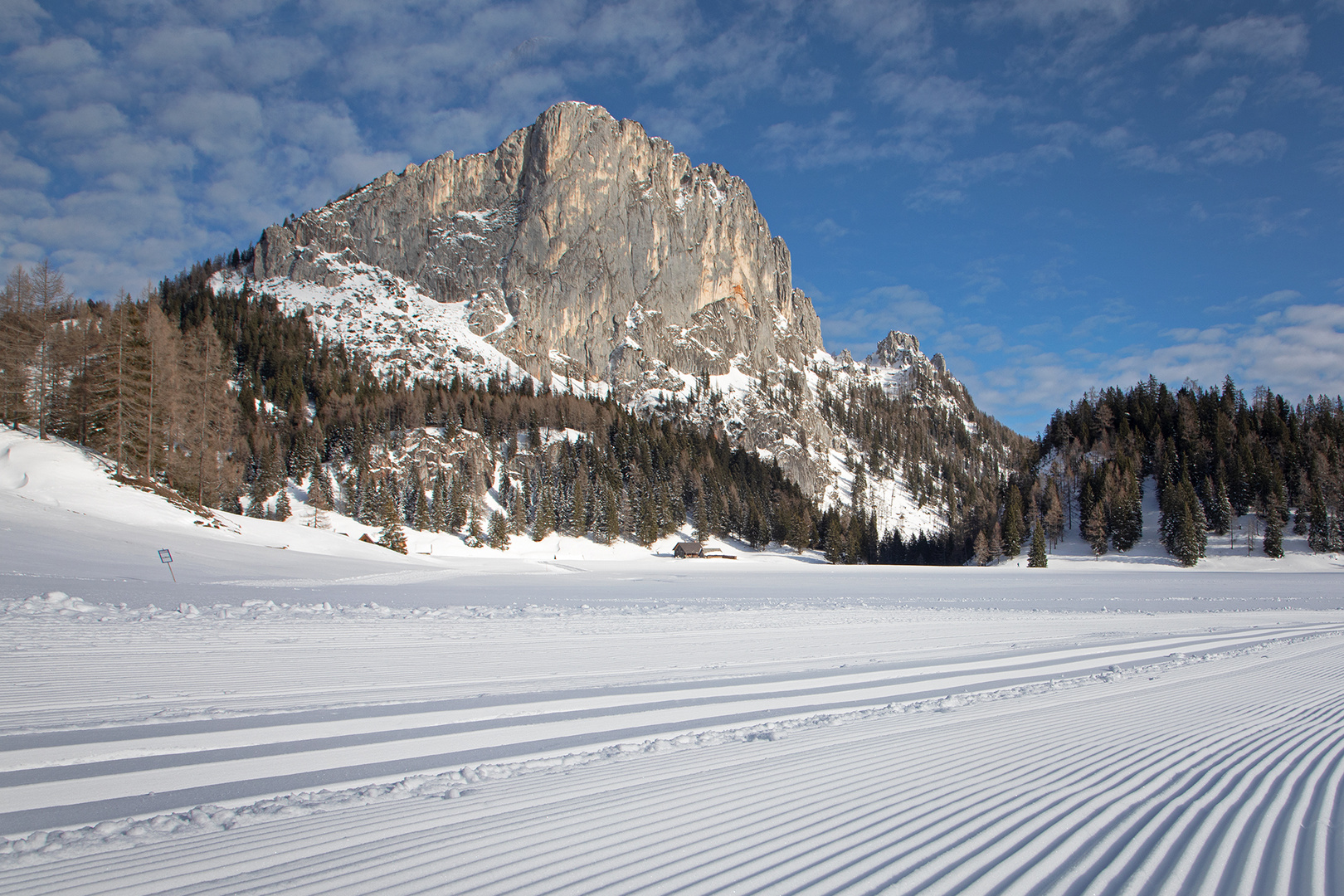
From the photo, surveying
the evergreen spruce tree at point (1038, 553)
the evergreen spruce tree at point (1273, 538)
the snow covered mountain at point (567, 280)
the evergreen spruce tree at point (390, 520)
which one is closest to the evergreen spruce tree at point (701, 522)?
the evergreen spruce tree at point (390, 520)

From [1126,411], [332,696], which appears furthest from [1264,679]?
[1126,411]

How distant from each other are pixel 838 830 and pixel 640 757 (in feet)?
6.68

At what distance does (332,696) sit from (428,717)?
1.58 meters

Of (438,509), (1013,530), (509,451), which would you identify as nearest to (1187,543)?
(1013,530)

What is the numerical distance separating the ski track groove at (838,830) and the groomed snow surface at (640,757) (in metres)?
0.03

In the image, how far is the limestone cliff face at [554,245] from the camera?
153875 mm

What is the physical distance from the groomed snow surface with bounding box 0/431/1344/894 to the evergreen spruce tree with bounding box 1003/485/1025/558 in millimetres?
59059

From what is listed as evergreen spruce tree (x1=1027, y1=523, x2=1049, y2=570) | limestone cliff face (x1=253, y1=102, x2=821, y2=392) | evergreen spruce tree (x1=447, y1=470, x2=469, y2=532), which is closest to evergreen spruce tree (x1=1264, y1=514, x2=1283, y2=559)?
evergreen spruce tree (x1=1027, y1=523, x2=1049, y2=570)

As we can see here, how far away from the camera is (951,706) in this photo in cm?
732

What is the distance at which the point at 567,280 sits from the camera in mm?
162500

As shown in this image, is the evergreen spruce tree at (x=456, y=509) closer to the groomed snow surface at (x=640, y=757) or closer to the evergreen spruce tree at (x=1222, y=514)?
the groomed snow surface at (x=640, y=757)

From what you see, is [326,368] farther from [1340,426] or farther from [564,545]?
[1340,426]

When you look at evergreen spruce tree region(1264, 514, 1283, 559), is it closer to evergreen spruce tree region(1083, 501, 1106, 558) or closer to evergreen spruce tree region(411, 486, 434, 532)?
evergreen spruce tree region(1083, 501, 1106, 558)

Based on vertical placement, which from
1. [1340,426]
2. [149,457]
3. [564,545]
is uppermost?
[1340,426]
